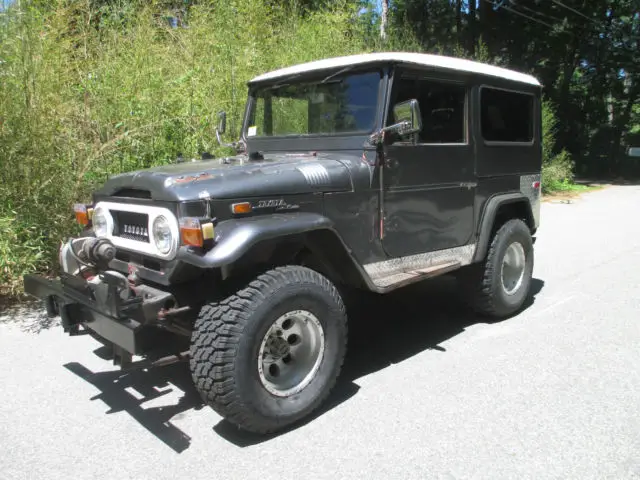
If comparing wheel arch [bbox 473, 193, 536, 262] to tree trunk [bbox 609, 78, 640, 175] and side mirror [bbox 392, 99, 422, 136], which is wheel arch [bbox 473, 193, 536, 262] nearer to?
side mirror [bbox 392, 99, 422, 136]

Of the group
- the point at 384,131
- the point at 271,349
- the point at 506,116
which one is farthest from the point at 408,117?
the point at 506,116

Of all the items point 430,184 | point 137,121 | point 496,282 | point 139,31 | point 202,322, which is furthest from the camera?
point 139,31

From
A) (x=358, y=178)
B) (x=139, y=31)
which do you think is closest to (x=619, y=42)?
(x=139, y=31)

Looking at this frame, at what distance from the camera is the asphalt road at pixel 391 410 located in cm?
272

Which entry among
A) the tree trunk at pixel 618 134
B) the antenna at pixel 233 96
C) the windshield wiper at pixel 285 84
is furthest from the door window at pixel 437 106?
the tree trunk at pixel 618 134

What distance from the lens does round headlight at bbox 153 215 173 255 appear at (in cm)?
296

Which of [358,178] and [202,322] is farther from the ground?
[358,178]

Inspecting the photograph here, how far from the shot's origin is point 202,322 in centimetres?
285

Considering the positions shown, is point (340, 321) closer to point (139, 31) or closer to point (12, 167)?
point (12, 167)

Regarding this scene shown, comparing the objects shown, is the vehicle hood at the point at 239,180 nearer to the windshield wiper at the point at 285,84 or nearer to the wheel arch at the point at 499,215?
the windshield wiper at the point at 285,84

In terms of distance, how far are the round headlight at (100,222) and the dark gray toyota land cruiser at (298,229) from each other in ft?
0.07

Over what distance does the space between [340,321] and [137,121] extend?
12.9ft

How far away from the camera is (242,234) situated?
2809 millimetres

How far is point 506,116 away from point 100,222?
3.52 metres
